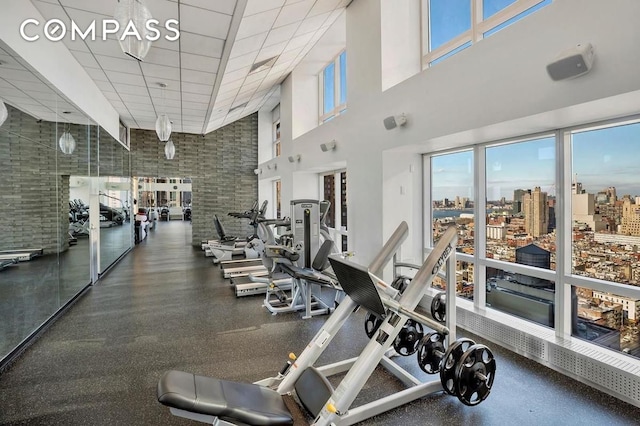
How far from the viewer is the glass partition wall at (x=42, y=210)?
322 centimetres

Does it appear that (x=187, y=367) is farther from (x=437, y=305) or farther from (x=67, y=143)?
(x=67, y=143)

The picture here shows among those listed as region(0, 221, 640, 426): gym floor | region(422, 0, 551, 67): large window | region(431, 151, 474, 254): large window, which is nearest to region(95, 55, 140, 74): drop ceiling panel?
region(0, 221, 640, 426): gym floor

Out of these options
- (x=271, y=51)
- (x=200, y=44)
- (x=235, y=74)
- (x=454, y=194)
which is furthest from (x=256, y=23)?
(x=454, y=194)

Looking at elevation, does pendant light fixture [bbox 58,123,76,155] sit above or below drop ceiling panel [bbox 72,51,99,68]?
below

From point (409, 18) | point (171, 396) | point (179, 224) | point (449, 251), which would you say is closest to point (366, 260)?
point (449, 251)

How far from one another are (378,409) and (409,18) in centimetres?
466

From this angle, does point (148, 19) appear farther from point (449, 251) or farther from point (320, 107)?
point (320, 107)

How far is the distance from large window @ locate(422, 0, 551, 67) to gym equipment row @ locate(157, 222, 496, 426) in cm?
246

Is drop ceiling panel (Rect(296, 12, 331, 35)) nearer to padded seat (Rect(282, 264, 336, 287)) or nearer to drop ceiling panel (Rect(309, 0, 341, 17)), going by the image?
drop ceiling panel (Rect(309, 0, 341, 17))

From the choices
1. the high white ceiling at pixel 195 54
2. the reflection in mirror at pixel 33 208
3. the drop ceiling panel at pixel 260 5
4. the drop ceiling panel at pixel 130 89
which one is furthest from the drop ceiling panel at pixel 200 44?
the drop ceiling panel at pixel 130 89

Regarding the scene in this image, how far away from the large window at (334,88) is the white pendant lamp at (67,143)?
4454 millimetres

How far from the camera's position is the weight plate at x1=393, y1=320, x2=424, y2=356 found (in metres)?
3.09

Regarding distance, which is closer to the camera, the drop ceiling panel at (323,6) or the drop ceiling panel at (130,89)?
the drop ceiling panel at (323,6)

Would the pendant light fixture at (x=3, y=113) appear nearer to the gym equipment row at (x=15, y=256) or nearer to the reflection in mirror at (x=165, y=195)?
the gym equipment row at (x=15, y=256)
